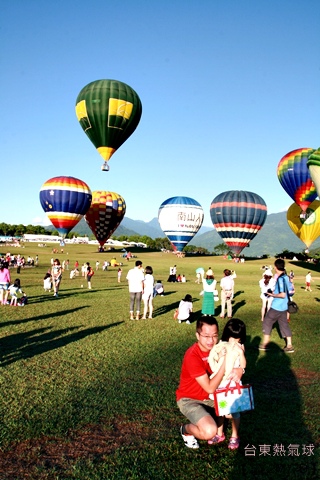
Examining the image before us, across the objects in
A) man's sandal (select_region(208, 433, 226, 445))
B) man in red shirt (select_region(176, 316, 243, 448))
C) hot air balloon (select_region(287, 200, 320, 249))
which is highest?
hot air balloon (select_region(287, 200, 320, 249))

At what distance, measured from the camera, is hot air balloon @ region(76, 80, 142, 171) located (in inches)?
1820

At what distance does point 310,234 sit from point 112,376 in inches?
2411

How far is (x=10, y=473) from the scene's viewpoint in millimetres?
4598

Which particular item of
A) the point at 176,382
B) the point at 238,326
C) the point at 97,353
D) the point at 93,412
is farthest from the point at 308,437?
the point at 97,353

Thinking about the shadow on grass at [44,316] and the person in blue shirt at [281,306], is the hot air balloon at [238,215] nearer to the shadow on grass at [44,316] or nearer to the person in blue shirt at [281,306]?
the shadow on grass at [44,316]

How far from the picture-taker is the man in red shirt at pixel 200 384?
186 inches

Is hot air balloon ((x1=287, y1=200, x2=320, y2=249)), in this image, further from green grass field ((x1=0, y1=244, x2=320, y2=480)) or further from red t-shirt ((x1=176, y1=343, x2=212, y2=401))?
red t-shirt ((x1=176, y1=343, x2=212, y2=401))

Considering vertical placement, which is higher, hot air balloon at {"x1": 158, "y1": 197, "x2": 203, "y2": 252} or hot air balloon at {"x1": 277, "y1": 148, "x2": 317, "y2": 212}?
hot air balloon at {"x1": 277, "y1": 148, "x2": 317, "y2": 212}

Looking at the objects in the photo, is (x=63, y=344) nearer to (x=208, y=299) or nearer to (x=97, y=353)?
(x=97, y=353)

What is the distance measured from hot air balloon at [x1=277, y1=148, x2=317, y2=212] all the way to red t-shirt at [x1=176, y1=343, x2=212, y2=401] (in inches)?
2057

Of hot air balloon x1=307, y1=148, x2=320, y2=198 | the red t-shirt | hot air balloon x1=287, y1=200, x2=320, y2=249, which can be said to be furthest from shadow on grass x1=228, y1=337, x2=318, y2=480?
hot air balloon x1=287, y1=200, x2=320, y2=249

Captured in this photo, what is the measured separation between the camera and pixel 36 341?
10.7 metres

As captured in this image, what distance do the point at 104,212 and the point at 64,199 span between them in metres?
12.6

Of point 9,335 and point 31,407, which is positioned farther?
point 9,335
